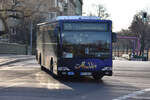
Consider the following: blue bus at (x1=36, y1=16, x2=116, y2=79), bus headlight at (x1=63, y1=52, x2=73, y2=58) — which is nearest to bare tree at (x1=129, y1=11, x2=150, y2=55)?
blue bus at (x1=36, y1=16, x2=116, y2=79)

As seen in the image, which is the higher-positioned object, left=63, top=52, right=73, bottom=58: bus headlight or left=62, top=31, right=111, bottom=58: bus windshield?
left=62, top=31, right=111, bottom=58: bus windshield

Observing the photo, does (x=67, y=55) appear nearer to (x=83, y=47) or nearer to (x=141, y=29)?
(x=83, y=47)

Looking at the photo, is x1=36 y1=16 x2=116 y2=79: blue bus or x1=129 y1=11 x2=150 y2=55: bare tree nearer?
x1=36 y1=16 x2=116 y2=79: blue bus

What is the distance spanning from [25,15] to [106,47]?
767 inches

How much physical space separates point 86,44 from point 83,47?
0.20 m

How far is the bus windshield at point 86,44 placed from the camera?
16391mm

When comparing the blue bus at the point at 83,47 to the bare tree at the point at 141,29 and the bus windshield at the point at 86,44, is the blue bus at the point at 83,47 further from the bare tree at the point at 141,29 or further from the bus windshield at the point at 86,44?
the bare tree at the point at 141,29

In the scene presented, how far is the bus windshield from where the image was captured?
53.8ft

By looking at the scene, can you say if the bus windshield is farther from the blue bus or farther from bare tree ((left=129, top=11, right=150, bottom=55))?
bare tree ((left=129, top=11, right=150, bottom=55))

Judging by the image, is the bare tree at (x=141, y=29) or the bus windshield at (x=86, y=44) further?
the bare tree at (x=141, y=29)

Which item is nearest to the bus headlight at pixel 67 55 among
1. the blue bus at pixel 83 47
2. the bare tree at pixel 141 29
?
the blue bus at pixel 83 47

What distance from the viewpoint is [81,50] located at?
16.4m

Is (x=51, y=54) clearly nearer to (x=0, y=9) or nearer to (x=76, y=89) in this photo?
(x=76, y=89)

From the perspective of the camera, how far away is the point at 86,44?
54.0 ft
